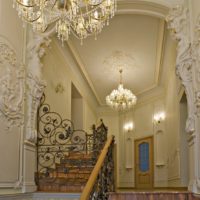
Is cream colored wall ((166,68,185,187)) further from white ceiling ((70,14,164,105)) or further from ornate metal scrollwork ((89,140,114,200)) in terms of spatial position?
ornate metal scrollwork ((89,140,114,200))

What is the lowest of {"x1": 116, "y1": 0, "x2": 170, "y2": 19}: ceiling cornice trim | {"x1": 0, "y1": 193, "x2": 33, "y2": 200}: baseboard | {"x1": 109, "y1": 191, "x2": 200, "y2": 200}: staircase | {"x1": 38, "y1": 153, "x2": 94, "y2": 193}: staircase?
{"x1": 0, "y1": 193, "x2": 33, "y2": 200}: baseboard

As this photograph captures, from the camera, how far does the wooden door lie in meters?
14.4

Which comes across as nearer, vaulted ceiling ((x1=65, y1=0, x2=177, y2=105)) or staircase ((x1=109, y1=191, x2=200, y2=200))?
staircase ((x1=109, y1=191, x2=200, y2=200))

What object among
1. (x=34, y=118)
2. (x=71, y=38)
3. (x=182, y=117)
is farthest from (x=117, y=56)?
(x=34, y=118)

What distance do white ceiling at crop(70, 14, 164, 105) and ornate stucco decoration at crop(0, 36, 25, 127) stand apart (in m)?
3.46

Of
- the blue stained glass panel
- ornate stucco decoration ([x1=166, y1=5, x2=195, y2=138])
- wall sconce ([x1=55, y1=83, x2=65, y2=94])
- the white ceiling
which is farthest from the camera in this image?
the blue stained glass panel

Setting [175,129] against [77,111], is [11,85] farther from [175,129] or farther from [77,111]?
[77,111]

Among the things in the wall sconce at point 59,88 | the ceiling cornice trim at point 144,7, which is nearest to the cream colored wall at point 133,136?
the wall sconce at point 59,88

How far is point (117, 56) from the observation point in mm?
10734

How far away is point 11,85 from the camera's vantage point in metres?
5.20

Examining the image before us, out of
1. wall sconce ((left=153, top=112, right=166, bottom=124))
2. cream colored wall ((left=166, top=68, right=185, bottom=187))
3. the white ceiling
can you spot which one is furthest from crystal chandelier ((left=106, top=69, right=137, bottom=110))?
wall sconce ((left=153, top=112, right=166, bottom=124))

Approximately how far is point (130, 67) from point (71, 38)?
3285 millimetres

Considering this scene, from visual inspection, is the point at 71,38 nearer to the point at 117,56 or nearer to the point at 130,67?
the point at 117,56

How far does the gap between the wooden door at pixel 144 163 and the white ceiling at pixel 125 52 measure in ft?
8.66
